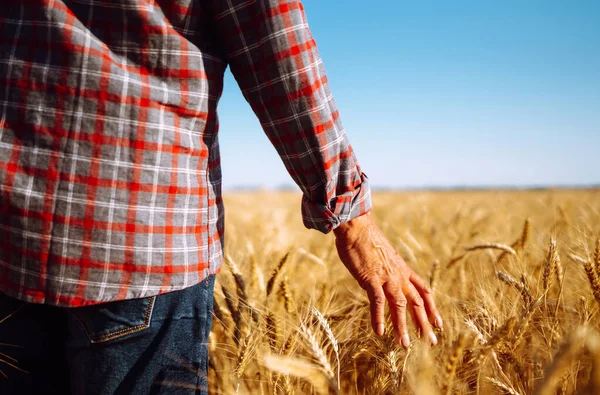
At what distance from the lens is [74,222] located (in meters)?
0.69

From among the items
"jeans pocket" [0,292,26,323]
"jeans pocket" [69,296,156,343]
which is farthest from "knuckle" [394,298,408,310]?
"jeans pocket" [0,292,26,323]

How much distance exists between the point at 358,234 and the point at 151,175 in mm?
444

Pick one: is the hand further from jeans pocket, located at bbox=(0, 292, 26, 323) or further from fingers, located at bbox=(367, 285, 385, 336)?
jeans pocket, located at bbox=(0, 292, 26, 323)

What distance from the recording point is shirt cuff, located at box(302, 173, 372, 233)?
0.84 m

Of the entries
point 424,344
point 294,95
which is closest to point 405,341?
point 424,344

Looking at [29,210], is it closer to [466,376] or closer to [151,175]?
Answer: [151,175]

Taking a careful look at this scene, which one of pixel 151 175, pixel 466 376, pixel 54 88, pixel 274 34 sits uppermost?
pixel 274 34

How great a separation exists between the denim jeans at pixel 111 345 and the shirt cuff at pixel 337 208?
0.79ft

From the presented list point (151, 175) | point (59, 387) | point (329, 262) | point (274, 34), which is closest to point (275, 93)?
point (274, 34)

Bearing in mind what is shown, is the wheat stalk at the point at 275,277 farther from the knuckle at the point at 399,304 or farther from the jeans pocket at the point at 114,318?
the jeans pocket at the point at 114,318

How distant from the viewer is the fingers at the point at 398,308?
0.90 metres

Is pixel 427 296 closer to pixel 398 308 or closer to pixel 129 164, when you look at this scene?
pixel 398 308

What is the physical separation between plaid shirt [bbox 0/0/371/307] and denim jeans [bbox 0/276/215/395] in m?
0.06

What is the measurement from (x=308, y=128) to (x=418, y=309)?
1.59ft
